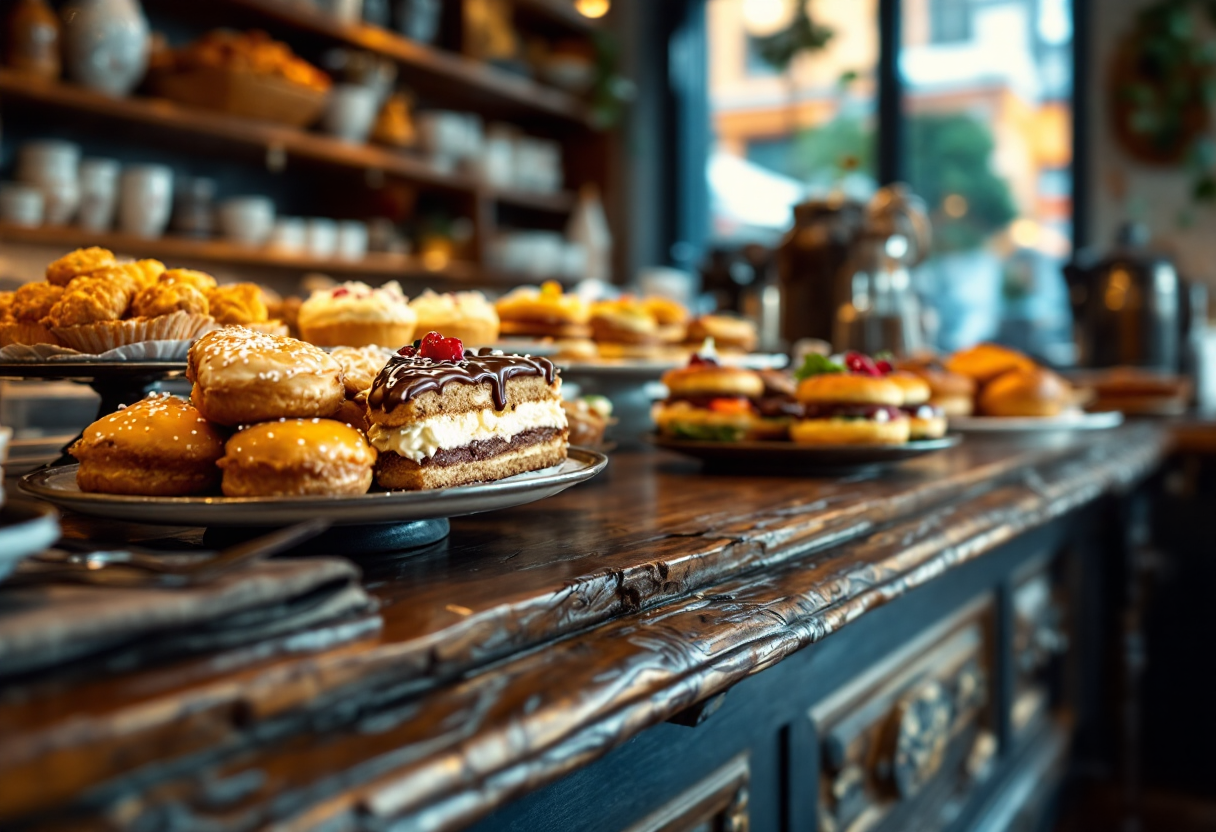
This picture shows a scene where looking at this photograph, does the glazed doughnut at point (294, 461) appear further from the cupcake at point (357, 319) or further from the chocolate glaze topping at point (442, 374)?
the cupcake at point (357, 319)

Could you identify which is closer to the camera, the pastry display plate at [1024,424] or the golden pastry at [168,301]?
the golden pastry at [168,301]

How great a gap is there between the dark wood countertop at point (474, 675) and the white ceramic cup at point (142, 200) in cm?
279

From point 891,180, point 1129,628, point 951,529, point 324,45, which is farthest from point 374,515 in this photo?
point 891,180

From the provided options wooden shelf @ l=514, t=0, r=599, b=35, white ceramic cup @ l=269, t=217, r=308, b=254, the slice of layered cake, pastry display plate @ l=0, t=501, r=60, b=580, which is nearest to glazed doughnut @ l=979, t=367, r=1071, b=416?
the slice of layered cake

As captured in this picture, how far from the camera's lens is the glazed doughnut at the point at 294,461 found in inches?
28.5

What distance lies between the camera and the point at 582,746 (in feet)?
1.93

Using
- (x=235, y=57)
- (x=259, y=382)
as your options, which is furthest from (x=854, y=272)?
(x=235, y=57)

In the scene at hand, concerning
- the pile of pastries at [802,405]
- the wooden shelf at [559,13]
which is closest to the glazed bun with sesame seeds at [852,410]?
the pile of pastries at [802,405]

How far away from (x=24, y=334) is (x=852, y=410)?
1065 mm

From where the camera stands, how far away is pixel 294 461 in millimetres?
727

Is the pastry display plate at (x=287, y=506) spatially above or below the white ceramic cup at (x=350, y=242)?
below

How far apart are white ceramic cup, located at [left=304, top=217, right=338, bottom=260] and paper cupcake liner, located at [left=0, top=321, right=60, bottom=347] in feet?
9.77

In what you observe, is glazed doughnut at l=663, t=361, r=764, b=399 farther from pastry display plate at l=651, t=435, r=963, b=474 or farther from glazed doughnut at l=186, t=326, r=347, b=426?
glazed doughnut at l=186, t=326, r=347, b=426

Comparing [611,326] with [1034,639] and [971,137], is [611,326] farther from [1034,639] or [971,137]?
[971,137]
